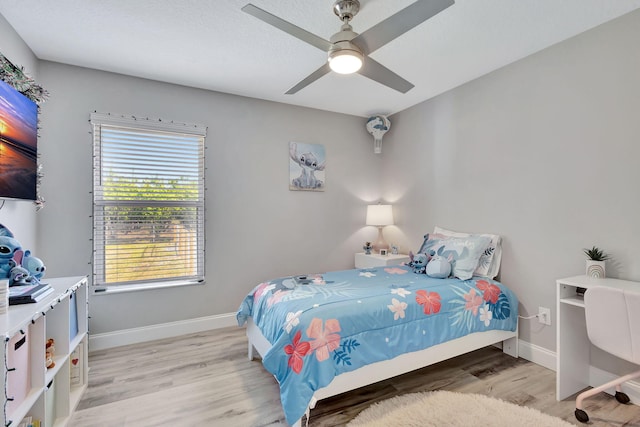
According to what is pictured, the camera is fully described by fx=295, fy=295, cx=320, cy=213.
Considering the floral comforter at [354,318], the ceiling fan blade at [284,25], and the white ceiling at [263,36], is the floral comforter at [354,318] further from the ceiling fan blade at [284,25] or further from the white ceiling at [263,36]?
the white ceiling at [263,36]

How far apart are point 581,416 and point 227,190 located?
3.27m

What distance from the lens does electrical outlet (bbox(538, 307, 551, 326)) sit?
2.36 meters

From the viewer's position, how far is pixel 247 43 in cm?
224

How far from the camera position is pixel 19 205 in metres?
2.16

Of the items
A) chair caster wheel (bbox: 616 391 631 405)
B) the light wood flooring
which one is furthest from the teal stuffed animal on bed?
chair caster wheel (bbox: 616 391 631 405)

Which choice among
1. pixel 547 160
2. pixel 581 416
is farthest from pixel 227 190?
pixel 581 416

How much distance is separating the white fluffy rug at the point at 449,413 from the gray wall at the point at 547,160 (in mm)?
860

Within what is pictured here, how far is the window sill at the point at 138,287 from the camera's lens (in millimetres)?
2705

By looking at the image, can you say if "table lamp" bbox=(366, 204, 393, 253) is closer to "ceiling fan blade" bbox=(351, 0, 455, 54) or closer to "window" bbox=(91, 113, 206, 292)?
"window" bbox=(91, 113, 206, 292)

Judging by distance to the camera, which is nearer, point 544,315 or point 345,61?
point 345,61

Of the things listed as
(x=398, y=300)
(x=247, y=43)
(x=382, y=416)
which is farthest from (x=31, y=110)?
(x=382, y=416)

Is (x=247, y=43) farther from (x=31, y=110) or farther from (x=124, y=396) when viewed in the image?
(x=124, y=396)

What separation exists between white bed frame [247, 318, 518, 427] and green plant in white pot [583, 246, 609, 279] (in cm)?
78

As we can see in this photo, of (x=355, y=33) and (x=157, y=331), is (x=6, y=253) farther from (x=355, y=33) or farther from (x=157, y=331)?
(x=355, y=33)
